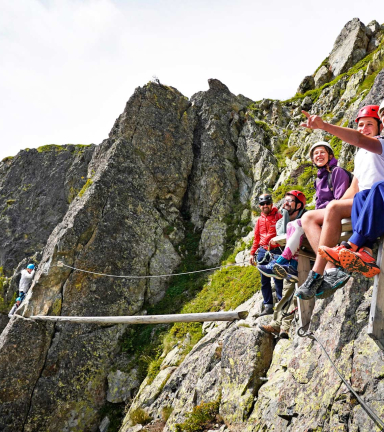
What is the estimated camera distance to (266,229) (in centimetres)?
823

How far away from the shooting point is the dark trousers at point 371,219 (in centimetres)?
377

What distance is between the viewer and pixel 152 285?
15.3 m

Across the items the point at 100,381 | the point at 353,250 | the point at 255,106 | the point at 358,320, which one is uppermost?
the point at 255,106

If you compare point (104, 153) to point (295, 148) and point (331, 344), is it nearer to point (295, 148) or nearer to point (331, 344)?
point (295, 148)

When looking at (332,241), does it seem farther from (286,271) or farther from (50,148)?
(50,148)

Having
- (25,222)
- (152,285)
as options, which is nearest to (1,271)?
(25,222)

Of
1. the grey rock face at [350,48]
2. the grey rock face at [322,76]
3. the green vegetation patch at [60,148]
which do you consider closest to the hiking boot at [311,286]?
the grey rock face at [350,48]

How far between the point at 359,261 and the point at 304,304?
2.42 meters

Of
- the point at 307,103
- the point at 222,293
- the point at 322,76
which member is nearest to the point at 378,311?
the point at 222,293

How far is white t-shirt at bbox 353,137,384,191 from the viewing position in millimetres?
4004

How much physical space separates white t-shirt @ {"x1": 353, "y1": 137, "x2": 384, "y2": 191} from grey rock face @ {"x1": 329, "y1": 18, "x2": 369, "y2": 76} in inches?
863

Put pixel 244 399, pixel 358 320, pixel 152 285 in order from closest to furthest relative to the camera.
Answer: pixel 358 320, pixel 244 399, pixel 152 285

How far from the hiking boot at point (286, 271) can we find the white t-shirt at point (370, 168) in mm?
2072

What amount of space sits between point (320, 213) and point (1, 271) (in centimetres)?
2514
